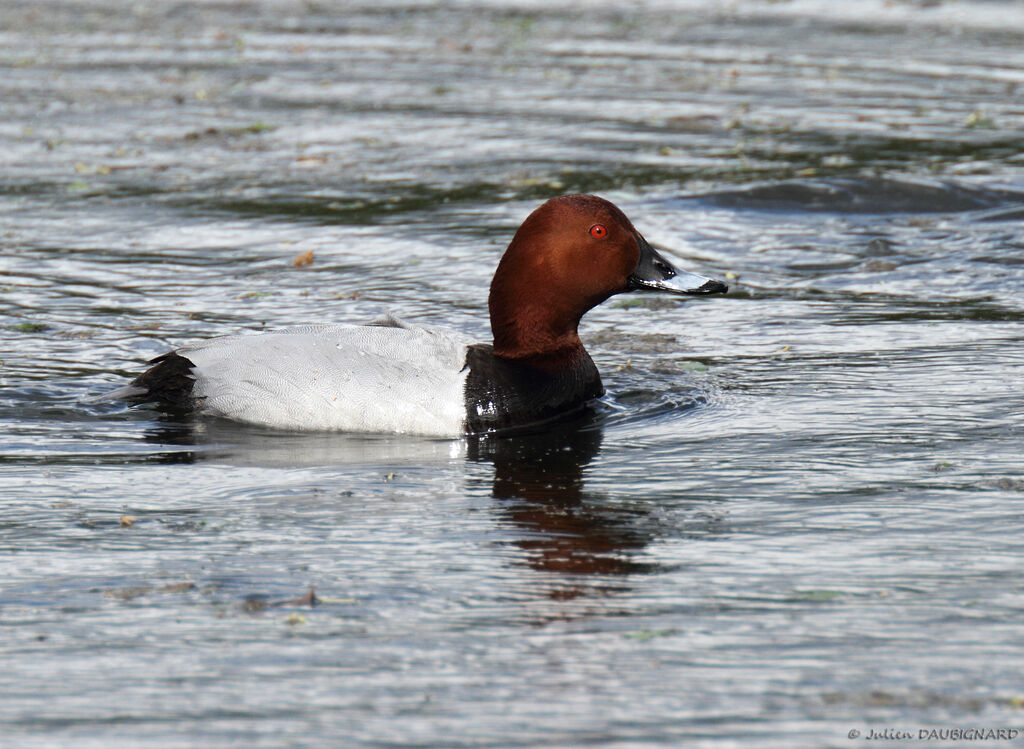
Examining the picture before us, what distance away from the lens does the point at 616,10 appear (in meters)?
21.7

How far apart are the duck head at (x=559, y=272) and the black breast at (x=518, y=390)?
0.10 meters

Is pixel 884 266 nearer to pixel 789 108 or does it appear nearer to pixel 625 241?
pixel 625 241

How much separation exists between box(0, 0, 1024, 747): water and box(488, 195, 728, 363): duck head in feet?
1.72

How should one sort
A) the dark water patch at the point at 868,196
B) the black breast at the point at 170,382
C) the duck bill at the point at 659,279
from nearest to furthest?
1. the black breast at the point at 170,382
2. the duck bill at the point at 659,279
3. the dark water patch at the point at 868,196

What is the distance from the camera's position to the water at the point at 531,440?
4590 mm

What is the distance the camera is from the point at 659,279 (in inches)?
318

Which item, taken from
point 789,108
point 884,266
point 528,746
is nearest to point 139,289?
point 884,266

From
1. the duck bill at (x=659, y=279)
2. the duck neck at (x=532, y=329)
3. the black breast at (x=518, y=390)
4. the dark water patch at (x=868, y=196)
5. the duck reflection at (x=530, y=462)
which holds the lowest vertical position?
the duck reflection at (x=530, y=462)

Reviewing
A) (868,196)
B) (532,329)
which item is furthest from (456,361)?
(868,196)

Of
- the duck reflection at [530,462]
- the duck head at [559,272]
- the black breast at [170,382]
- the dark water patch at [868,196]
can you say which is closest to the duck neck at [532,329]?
the duck head at [559,272]

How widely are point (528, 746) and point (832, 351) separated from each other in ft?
16.3

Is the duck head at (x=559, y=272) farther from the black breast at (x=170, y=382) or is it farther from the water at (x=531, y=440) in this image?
the black breast at (x=170, y=382)

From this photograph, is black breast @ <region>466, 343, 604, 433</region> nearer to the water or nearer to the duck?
the duck

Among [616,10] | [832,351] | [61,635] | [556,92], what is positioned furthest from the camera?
[616,10]
